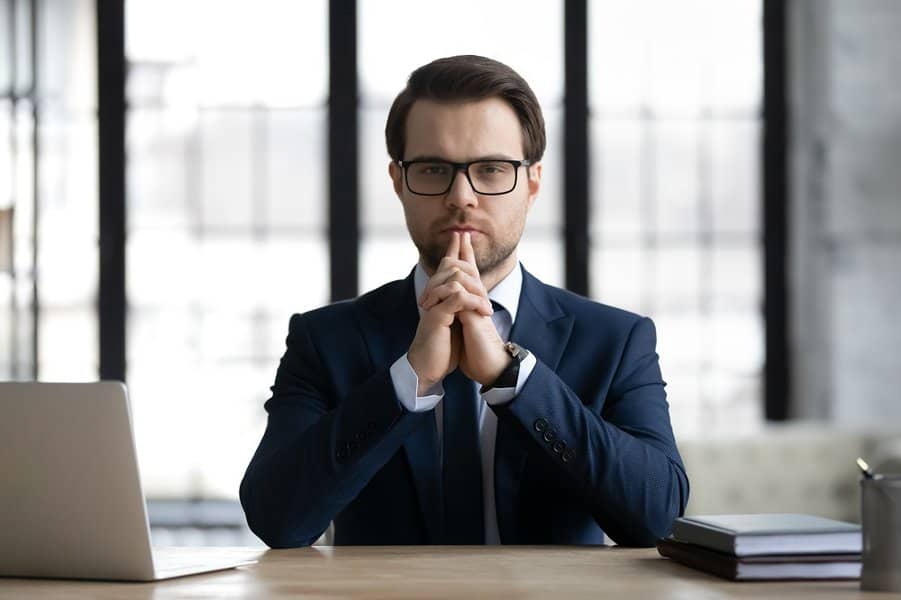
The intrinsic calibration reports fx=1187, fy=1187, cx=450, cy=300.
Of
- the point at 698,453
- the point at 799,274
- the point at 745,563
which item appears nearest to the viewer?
the point at 745,563

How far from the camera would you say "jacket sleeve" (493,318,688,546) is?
199 cm

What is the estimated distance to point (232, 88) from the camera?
562 cm

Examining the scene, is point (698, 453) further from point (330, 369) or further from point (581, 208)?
point (330, 369)

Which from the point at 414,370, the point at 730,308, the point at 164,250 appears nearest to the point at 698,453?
the point at 730,308

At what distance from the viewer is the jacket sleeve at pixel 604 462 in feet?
6.53

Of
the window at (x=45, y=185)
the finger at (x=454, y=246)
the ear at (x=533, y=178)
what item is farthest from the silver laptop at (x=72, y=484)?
the window at (x=45, y=185)

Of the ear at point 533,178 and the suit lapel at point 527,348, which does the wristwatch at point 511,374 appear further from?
the ear at point 533,178

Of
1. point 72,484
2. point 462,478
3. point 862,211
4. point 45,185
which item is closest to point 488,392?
point 462,478

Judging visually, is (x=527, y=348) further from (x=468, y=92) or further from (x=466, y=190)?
(x=468, y=92)

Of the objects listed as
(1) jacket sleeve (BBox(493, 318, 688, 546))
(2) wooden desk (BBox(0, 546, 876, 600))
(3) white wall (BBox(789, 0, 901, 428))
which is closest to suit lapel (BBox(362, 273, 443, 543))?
(1) jacket sleeve (BBox(493, 318, 688, 546))

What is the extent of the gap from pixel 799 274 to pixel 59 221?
11.3 feet

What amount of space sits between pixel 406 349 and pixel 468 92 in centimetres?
52

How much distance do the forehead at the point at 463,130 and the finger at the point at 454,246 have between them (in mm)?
156

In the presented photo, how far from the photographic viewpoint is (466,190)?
7.30 ft
